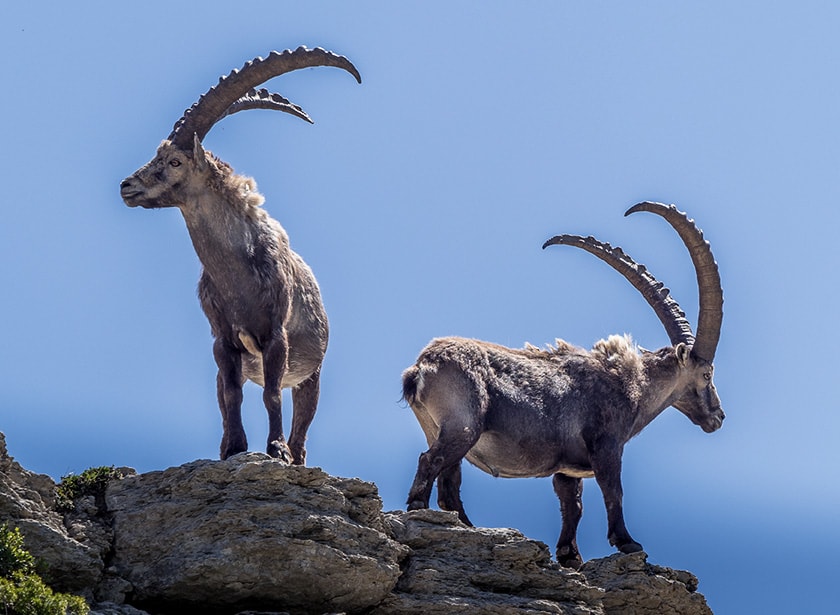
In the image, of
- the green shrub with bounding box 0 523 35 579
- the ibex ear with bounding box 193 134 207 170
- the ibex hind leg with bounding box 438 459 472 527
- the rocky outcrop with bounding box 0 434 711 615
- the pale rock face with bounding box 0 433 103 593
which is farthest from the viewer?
the ibex hind leg with bounding box 438 459 472 527

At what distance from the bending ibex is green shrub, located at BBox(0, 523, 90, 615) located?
181 inches

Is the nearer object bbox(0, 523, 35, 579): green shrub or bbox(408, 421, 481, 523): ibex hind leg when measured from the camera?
bbox(0, 523, 35, 579): green shrub

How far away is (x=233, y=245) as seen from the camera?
13969mm

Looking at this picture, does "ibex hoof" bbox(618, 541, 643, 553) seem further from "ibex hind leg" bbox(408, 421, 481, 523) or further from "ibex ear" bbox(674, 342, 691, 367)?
"ibex ear" bbox(674, 342, 691, 367)

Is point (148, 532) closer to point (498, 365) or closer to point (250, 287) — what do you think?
point (250, 287)

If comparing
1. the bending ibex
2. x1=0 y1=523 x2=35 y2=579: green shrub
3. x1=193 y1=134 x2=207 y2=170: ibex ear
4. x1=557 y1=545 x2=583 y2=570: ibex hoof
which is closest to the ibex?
x1=193 y1=134 x2=207 y2=170: ibex ear

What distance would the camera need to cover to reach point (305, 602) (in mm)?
12195

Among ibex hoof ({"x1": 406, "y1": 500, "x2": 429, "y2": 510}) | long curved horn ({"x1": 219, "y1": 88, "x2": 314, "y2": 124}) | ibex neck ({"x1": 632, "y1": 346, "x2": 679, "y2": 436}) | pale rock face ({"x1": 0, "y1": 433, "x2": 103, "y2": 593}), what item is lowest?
pale rock face ({"x1": 0, "y1": 433, "x2": 103, "y2": 593})

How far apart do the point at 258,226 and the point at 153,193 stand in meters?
1.12

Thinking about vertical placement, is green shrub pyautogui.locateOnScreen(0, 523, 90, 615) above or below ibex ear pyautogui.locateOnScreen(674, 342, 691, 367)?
below

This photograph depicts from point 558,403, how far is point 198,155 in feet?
16.2

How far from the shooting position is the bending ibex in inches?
592

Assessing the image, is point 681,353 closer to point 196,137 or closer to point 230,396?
point 230,396

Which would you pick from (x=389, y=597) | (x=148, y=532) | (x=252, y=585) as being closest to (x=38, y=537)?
(x=148, y=532)
